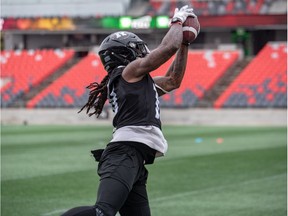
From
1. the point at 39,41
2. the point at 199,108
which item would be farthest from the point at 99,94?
the point at 39,41

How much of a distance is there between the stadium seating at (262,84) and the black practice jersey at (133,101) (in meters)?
28.9

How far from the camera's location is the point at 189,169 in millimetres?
Answer: 15750

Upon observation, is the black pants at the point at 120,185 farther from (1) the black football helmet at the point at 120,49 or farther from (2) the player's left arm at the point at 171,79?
(2) the player's left arm at the point at 171,79

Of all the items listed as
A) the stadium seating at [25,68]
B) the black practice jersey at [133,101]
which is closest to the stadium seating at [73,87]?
the stadium seating at [25,68]

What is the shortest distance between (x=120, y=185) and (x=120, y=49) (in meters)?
1.12

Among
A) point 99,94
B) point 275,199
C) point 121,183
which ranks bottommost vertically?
point 275,199

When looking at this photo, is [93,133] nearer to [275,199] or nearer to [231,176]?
[231,176]

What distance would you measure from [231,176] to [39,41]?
1473 inches

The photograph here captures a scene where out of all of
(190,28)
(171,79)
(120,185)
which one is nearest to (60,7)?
(171,79)

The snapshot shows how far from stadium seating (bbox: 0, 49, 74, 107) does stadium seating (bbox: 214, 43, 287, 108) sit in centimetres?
1049

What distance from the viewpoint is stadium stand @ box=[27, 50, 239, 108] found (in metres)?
37.8

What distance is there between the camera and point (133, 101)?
618cm

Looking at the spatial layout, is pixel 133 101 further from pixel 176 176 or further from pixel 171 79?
pixel 176 176

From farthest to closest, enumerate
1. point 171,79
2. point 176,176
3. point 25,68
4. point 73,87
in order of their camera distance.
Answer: point 25,68 → point 73,87 → point 176,176 → point 171,79
